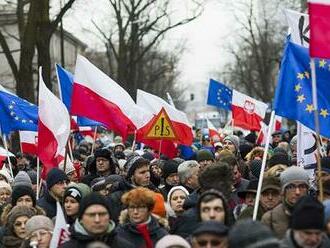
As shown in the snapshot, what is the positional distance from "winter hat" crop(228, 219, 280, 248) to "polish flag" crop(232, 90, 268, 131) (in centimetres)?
1273

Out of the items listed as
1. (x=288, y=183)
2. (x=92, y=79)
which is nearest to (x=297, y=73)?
(x=288, y=183)

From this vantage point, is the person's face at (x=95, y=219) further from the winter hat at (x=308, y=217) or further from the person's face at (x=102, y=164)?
the person's face at (x=102, y=164)

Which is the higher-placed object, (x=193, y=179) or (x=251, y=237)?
(x=193, y=179)

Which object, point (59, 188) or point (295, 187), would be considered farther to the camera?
point (59, 188)

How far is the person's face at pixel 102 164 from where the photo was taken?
10.2 metres

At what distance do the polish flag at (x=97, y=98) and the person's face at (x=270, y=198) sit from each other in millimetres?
3849

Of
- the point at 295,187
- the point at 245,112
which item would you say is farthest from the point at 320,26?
the point at 245,112

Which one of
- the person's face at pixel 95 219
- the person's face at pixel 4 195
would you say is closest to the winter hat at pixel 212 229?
the person's face at pixel 95 219

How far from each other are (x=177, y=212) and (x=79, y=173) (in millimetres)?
4029

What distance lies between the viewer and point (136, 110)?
11.9m

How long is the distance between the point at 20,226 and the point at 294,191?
2.44 m

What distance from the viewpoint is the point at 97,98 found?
10.9 m

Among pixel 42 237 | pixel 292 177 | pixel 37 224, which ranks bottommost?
pixel 42 237

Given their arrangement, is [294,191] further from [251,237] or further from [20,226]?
[20,226]
